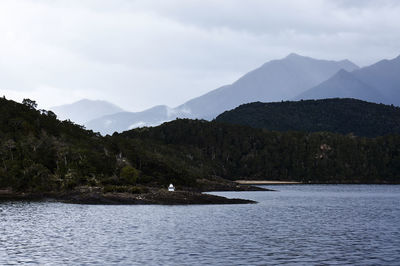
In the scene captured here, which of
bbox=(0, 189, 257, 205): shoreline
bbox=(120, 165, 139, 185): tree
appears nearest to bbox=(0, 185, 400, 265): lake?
bbox=(0, 189, 257, 205): shoreline

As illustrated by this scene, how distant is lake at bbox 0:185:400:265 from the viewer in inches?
2179

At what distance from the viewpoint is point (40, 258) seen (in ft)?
179

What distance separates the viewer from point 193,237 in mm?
72438

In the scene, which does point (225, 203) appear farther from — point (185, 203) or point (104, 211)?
point (104, 211)

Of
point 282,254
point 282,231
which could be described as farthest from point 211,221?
point 282,254

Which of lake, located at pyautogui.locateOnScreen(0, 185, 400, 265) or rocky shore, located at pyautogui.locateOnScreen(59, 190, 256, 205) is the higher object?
rocky shore, located at pyautogui.locateOnScreen(59, 190, 256, 205)

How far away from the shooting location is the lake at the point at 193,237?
2179 inches

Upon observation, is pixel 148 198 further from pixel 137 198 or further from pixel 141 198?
pixel 137 198

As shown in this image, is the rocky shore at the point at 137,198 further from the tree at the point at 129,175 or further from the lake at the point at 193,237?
the lake at the point at 193,237

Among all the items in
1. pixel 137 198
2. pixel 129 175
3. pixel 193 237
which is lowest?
pixel 193 237

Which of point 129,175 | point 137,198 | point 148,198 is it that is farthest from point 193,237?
point 129,175

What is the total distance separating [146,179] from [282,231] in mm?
99215

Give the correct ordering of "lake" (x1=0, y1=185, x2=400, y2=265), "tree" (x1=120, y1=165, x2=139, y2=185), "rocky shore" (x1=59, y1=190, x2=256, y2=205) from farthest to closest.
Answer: "tree" (x1=120, y1=165, x2=139, y2=185) → "rocky shore" (x1=59, y1=190, x2=256, y2=205) → "lake" (x1=0, y1=185, x2=400, y2=265)

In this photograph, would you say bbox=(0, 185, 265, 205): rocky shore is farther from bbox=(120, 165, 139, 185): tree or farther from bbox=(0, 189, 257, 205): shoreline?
bbox=(120, 165, 139, 185): tree
